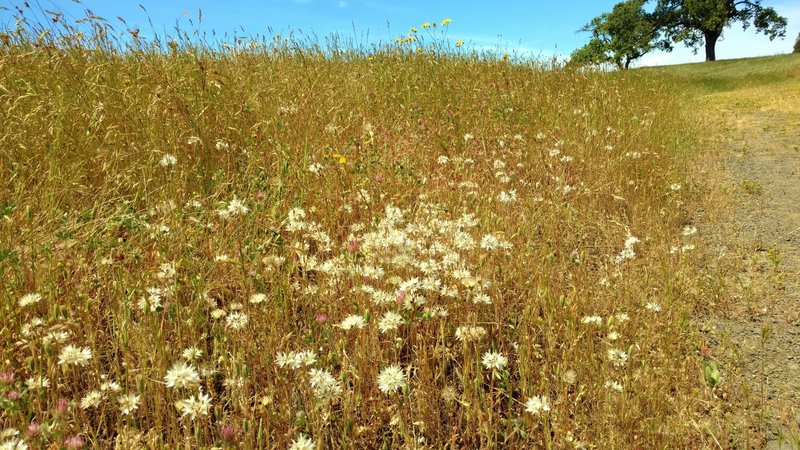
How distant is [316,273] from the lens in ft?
9.62

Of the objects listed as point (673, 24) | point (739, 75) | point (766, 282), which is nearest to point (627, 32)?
point (673, 24)

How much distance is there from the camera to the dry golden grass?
1.88m

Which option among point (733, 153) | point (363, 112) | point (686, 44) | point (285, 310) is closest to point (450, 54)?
point (363, 112)

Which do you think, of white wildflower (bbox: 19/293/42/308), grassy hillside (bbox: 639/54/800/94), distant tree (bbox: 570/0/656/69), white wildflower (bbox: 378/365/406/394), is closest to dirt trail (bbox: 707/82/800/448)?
white wildflower (bbox: 378/365/406/394)

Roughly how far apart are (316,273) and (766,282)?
9.50ft

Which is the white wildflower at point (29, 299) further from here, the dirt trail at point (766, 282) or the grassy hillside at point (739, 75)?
the grassy hillside at point (739, 75)

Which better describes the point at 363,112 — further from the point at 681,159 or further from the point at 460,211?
the point at 681,159

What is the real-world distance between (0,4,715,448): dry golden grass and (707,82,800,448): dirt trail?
0.85 ft

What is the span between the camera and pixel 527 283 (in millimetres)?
2635

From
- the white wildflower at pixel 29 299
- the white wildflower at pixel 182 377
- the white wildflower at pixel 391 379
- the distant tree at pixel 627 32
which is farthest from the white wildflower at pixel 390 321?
the distant tree at pixel 627 32

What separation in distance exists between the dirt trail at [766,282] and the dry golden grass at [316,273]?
258 mm

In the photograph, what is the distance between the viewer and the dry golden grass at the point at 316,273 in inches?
74.0

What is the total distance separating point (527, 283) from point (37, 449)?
213cm

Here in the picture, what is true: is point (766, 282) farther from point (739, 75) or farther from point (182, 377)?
point (739, 75)
